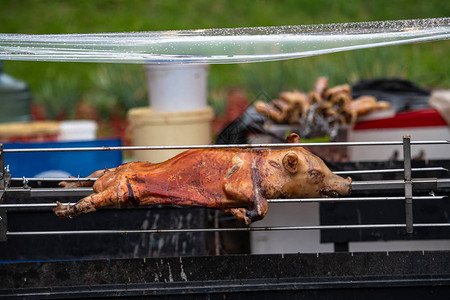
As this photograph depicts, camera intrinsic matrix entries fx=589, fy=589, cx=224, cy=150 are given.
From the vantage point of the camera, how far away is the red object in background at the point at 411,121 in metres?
4.04

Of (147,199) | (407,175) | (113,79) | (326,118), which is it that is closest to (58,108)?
(113,79)

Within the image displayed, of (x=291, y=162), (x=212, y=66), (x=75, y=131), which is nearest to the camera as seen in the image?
(x=291, y=162)

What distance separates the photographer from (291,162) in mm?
2221

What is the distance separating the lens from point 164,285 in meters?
2.16

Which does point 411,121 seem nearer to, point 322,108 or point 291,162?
point 322,108

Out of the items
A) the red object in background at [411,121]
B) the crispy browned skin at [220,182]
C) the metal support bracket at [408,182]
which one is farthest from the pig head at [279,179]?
the red object in background at [411,121]

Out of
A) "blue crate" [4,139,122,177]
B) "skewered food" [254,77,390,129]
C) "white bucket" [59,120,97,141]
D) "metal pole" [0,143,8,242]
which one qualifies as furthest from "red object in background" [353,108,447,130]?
"metal pole" [0,143,8,242]

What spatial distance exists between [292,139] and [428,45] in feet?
25.3

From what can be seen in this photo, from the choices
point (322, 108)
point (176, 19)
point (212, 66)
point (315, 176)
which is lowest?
point (315, 176)

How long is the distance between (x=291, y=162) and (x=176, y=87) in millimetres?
2102

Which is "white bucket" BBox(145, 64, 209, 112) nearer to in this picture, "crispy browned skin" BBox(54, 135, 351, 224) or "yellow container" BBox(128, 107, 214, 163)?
"yellow container" BBox(128, 107, 214, 163)

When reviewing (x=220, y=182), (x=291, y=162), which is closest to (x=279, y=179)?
(x=291, y=162)

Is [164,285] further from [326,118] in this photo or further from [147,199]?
[326,118]

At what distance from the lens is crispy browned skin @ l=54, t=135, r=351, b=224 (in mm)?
2172
